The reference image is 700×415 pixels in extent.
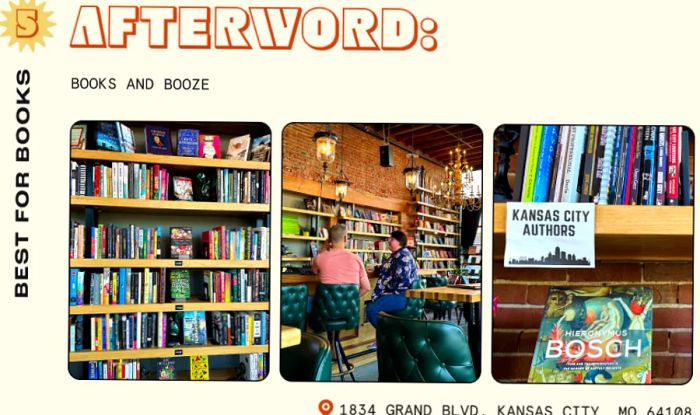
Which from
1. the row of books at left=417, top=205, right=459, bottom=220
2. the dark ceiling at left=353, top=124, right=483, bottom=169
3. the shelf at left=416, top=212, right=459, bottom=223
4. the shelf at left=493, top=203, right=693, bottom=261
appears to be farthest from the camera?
the row of books at left=417, top=205, right=459, bottom=220

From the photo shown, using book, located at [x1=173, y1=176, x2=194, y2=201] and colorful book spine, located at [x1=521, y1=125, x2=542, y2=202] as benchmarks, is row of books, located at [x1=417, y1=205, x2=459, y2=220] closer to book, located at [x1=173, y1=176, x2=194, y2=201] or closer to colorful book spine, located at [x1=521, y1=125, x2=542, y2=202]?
book, located at [x1=173, y1=176, x2=194, y2=201]

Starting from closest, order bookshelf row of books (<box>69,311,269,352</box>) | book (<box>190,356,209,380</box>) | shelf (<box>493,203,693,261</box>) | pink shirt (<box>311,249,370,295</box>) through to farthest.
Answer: shelf (<box>493,203,693,261</box>) → bookshelf row of books (<box>69,311,269,352</box>) → book (<box>190,356,209,380</box>) → pink shirt (<box>311,249,370,295</box>)

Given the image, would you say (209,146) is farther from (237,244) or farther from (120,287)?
(120,287)

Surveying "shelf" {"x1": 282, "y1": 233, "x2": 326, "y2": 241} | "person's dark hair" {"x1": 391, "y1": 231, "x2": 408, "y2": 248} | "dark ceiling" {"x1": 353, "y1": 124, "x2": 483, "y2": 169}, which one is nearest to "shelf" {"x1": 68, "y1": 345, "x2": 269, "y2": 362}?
"person's dark hair" {"x1": 391, "y1": 231, "x2": 408, "y2": 248}

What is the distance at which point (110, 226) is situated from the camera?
2.34 metres

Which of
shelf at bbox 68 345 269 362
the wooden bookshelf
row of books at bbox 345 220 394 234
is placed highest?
row of books at bbox 345 220 394 234

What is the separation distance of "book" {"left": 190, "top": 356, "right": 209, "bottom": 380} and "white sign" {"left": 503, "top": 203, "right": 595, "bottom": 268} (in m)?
1.51

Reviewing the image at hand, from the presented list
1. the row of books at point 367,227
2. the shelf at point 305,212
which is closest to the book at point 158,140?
the shelf at point 305,212

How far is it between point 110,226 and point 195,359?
2.46 ft

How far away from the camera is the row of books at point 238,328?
2477 millimetres

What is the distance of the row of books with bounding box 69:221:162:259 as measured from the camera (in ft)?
7.21

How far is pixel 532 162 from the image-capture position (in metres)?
1.79

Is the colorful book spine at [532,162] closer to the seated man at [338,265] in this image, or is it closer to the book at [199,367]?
the book at [199,367]

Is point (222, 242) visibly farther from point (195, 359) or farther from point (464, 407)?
point (464, 407)
